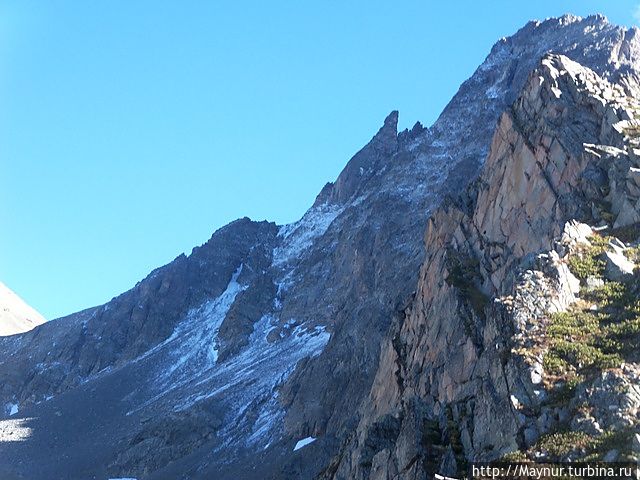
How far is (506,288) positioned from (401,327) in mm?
19617

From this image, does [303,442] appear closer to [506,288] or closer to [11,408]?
[506,288]

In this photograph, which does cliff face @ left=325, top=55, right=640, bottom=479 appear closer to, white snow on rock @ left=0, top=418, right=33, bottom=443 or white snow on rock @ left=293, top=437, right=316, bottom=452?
white snow on rock @ left=293, top=437, right=316, bottom=452

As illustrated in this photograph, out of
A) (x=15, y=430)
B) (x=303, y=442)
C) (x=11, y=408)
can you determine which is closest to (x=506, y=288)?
(x=303, y=442)

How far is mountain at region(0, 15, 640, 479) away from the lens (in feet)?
107

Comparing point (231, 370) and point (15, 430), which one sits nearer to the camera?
point (231, 370)

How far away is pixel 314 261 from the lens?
183625 mm

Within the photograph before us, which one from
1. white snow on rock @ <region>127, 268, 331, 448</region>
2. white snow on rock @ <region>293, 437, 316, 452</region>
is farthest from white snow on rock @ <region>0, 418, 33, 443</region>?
white snow on rock @ <region>293, 437, 316, 452</region>

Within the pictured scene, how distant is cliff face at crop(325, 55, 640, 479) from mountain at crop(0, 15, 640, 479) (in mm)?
120

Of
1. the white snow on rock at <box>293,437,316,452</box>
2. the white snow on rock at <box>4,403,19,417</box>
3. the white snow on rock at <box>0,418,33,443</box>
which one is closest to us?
the white snow on rock at <box>293,437,316,452</box>

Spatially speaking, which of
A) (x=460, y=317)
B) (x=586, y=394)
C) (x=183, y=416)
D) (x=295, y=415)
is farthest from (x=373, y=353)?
(x=586, y=394)

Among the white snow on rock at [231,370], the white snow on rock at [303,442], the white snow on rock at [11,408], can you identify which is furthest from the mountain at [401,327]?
the white snow on rock at [11,408]

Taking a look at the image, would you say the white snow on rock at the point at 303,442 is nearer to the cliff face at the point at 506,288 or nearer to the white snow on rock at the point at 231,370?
the white snow on rock at the point at 231,370

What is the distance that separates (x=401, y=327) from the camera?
5425 cm

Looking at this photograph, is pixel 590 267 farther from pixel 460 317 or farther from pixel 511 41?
pixel 511 41
